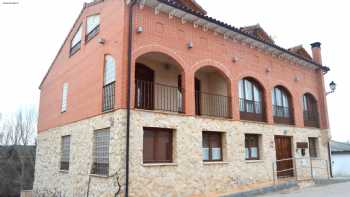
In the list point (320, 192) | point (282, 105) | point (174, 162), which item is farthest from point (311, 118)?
point (174, 162)

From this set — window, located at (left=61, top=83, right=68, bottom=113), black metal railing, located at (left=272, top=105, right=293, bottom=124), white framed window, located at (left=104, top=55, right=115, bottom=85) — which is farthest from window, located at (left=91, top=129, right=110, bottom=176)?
black metal railing, located at (left=272, top=105, right=293, bottom=124)

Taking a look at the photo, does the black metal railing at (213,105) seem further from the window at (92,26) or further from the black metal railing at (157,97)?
the window at (92,26)

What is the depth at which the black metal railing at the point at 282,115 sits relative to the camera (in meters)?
15.8

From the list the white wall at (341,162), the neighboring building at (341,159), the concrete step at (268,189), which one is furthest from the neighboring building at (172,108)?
the white wall at (341,162)

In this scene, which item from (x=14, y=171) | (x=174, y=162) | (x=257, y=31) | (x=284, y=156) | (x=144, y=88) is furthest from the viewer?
(x=14, y=171)

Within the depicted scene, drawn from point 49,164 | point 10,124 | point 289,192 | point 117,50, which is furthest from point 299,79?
point 10,124

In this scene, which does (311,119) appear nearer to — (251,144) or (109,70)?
(251,144)

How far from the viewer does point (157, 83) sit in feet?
41.0

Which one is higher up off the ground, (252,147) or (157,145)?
(157,145)

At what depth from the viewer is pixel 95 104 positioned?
11617 millimetres

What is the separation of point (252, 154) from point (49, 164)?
10661 mm

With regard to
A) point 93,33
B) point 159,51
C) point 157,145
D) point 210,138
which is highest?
point 93,33

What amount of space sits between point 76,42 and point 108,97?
19.0 feet

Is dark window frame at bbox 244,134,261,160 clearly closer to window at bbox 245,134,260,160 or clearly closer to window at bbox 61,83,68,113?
window at bbox 245,134,260,160
